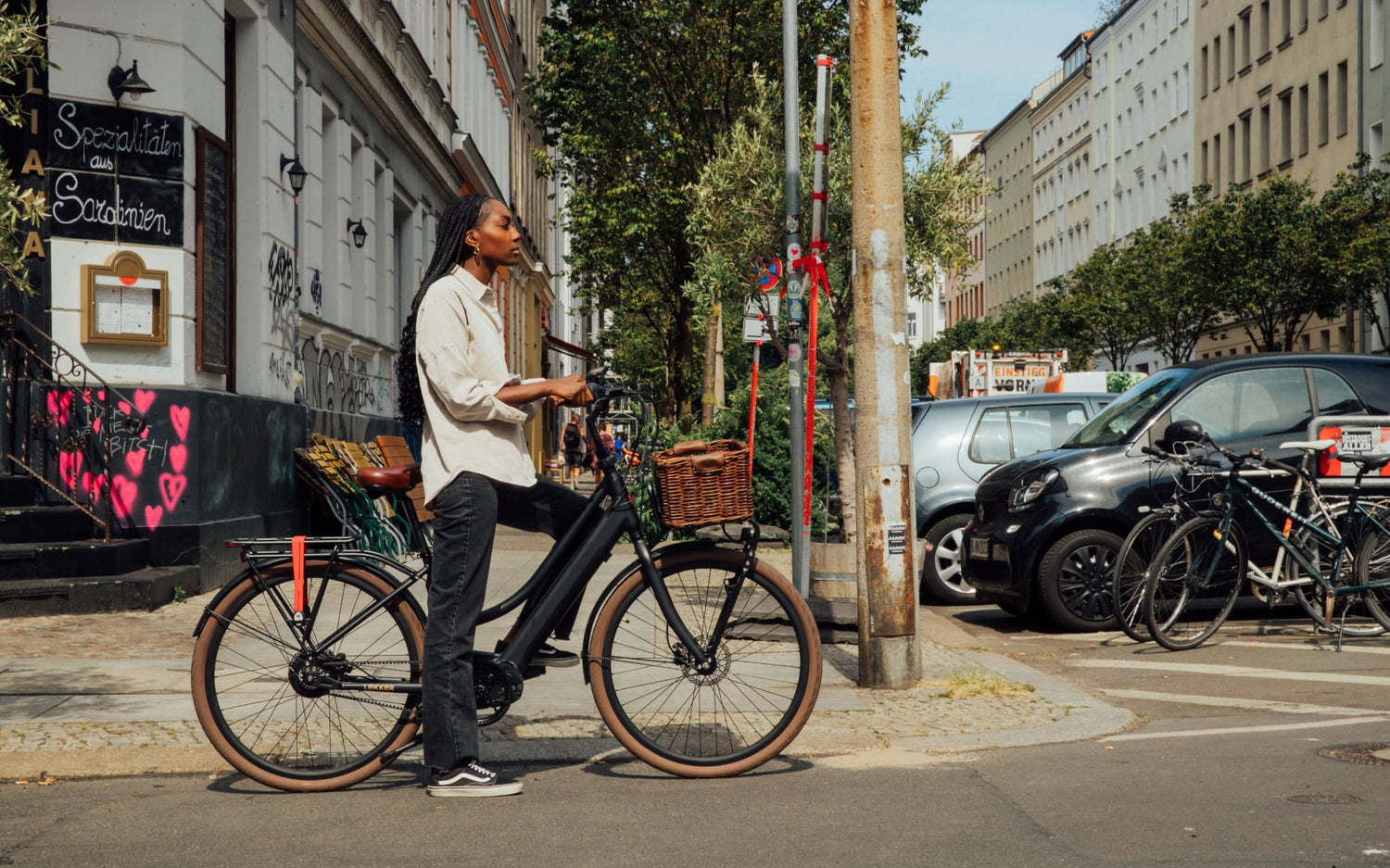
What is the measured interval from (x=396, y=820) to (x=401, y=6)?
19.3 m

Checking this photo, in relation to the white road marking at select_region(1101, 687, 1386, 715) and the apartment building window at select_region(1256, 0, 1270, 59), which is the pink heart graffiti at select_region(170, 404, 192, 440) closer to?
the white road marking at select_region(1101, 687, 1386, 715)

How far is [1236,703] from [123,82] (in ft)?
28.5

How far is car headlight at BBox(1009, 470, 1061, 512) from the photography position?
431 inches

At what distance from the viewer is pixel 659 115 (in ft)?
95.0

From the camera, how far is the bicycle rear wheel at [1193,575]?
9.33 m

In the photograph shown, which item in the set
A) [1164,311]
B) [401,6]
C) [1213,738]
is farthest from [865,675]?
[1164,311]

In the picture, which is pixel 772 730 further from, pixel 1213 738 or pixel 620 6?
pixel 620 6

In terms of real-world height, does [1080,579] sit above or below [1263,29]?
below

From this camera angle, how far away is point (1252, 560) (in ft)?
31.5

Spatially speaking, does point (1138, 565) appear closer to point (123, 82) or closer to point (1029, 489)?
point (1029, 489)

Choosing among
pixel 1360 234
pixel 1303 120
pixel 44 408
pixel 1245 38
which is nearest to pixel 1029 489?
pixel 44 408

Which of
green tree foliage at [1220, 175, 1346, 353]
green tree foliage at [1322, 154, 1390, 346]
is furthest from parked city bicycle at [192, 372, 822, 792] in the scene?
green tree foliage at [1220, 175, 1346, 353]

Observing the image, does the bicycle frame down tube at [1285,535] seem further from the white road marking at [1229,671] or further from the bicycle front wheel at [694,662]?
the bicycle front wheel at [694,662]

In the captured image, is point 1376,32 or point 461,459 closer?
point 461,459
